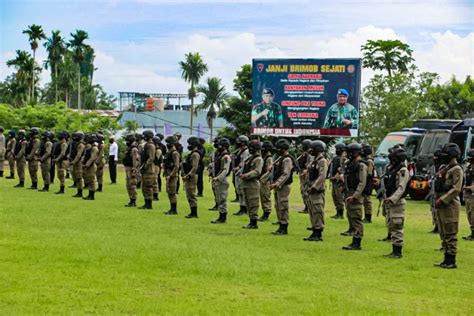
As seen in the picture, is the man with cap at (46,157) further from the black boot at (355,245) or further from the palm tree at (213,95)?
the palm tree at (213,95)

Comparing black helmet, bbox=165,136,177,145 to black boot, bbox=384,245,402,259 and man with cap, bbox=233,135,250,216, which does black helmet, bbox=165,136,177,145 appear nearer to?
man with cap, bbox=233,135,250,216

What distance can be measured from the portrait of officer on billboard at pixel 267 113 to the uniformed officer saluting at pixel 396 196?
2537cm

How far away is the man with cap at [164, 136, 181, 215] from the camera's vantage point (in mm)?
17578

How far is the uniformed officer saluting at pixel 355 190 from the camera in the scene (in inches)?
503

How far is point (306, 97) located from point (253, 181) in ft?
72.4

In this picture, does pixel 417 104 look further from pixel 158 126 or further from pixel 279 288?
pixel 279 288

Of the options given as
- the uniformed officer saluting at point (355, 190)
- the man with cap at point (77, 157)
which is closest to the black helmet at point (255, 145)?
the uniformed officer saluting at point (355, 190)

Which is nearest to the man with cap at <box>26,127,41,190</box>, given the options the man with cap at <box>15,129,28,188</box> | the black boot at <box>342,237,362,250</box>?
the man with cap at <box>15,129,28,188</box>

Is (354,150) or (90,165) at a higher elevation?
(354,150)

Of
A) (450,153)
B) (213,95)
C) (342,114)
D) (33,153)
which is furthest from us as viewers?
(213,95)

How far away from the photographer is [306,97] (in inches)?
1460

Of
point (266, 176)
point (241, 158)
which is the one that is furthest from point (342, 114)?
point (266, 176)

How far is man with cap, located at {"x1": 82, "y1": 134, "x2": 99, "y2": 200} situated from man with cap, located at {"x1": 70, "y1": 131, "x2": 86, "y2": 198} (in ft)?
0.57

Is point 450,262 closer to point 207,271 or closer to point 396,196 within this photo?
point 396,196
